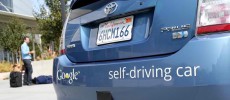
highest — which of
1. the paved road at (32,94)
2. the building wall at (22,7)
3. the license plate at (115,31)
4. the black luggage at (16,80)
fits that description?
the building wall at (22,7)

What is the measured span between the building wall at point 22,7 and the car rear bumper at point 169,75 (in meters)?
35.2

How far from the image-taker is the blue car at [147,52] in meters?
2.03

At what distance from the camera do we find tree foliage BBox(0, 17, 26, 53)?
27.5m

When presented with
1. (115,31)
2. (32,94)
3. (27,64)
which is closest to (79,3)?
(115,31)

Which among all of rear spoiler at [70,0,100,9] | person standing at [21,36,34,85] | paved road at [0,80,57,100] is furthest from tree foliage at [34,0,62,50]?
rear spoiler at [70,0,100,9]

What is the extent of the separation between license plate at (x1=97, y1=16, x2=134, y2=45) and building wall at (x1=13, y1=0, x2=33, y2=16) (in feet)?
115

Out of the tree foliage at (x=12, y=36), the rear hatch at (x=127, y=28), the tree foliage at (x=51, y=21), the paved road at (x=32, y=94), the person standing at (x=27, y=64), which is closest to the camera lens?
the rear hatch at (x=127, y=28)

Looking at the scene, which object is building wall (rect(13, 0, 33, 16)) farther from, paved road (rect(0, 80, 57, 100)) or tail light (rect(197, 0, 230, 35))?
tail light (rect(197, 0, 230, 35))

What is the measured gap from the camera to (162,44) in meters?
2.28

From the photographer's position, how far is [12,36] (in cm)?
2770

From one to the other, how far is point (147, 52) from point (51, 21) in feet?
71.0

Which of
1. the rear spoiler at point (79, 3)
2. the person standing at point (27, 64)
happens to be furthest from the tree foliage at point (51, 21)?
the rear spoiler at point (79, 3)

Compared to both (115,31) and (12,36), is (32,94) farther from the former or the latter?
(12,36)

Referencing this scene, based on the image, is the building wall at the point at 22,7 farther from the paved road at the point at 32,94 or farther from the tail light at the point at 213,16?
the tail light at the point at 213,16
